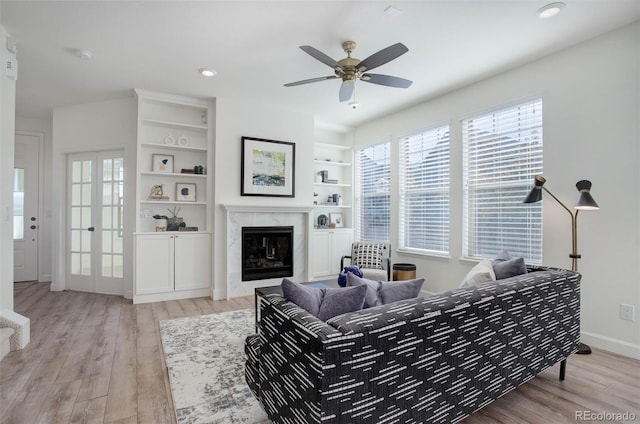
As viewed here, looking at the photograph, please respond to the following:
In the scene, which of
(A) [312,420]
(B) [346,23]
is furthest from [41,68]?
(A) [312,420]

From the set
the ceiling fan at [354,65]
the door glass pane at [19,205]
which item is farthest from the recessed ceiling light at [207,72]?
the door glass pane at [19,205]

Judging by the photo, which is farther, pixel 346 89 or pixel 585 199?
pixel 346 89

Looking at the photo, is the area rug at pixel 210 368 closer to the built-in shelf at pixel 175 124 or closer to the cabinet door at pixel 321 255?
the cabinet door at pixel 321 255

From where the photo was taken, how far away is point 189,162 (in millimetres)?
4801

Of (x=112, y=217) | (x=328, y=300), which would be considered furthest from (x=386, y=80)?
(x=112, y=217)

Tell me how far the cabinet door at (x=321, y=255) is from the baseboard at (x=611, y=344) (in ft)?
11.6

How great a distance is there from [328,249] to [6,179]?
4.18 m

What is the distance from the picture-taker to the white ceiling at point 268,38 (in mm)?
2521

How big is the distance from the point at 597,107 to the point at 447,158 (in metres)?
1.65

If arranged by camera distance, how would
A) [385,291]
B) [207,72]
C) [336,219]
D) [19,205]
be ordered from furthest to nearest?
[336,219] < [19,205] < [207,72] < [385,291]

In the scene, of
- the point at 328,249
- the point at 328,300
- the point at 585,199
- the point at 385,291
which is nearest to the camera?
the point at 328,300

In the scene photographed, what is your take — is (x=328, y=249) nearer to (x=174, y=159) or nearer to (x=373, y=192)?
(x=373, y=192)

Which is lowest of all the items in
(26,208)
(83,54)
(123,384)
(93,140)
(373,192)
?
(123,384)

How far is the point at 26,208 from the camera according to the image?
18.0ft
